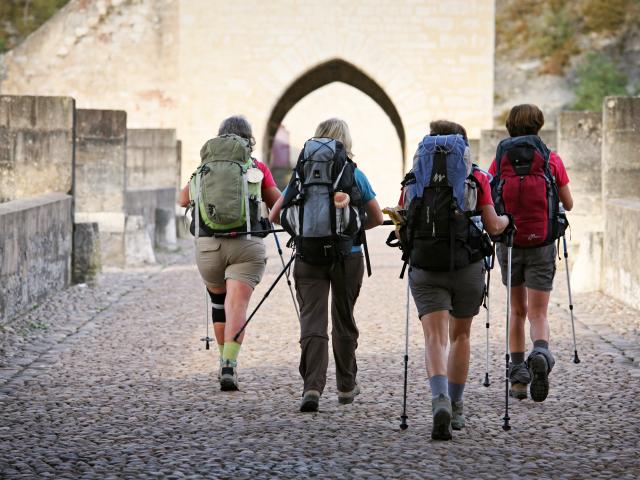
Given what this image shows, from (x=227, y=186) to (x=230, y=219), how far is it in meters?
0.17

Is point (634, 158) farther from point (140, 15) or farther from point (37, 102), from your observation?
point (140, 15)

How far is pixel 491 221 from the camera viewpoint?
5766 mm

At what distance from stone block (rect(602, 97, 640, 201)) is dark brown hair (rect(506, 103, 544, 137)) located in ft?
Answer: 22.5

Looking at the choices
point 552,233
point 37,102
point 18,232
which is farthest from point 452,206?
point 37,102

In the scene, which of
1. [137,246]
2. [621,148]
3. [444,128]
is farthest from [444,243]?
[137,246]

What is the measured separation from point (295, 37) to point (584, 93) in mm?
9224

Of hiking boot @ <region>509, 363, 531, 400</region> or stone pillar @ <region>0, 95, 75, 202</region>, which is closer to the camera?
hiking boot @ <region>509, 363, 531, 400</region>

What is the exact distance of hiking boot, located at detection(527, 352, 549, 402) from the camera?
A: 636 cm

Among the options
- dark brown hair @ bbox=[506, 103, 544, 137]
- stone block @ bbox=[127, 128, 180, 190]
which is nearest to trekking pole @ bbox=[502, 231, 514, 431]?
dark brown hair @ bbox=[506, 103, 544, 137]

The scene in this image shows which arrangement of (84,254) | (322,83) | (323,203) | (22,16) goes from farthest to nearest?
(22,16) < (322,83) < (84,254) < (323,203)

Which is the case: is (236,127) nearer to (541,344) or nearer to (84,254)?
(541,344)

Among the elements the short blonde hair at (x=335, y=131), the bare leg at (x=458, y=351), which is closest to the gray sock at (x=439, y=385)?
the bare leg at (x=458, y=351)

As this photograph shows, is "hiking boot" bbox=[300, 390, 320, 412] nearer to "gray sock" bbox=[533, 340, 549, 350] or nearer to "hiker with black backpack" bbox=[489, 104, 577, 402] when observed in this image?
"hiker with black backpack" bbox=[489, 104, 577, 402]

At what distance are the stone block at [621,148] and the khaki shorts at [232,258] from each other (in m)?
7.00
